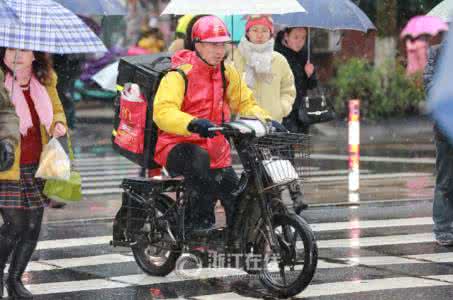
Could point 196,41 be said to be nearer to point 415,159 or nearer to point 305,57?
point 305,57

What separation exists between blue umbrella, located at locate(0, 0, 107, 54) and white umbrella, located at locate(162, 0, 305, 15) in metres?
1.39

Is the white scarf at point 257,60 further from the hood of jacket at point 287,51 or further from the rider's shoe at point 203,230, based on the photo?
the rider's shoe at point 203,230

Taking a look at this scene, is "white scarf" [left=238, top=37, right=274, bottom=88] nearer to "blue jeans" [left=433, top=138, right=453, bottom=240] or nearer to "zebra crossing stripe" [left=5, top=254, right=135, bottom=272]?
"blue jeans" [left=433, top=138, right=453, bottom=240]

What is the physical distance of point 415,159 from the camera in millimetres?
18188

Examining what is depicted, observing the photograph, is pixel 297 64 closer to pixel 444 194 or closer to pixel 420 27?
pixel 444 194

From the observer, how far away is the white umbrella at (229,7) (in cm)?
978

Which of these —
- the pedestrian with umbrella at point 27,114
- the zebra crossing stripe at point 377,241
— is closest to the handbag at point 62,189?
the pedestrian with umbrella at point 27,114

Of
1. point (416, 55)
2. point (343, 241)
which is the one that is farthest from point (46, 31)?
point (416, 55)

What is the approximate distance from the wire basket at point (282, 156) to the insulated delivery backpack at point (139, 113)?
3.42 feet

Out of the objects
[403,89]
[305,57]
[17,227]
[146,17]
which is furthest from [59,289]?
[146,17]

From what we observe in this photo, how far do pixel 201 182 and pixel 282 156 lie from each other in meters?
0.64

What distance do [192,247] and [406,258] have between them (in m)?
1.92

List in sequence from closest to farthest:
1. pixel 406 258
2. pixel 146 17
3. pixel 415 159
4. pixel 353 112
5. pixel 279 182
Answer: pixel 279 182 < pixel 406 258 < pixel 353 112 < pixel 415 159 < pixel 146 17

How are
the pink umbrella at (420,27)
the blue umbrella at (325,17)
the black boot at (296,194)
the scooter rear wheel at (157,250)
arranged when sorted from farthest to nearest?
the pink umbrella at (420,27) → the blue umbrella at (325,17) → the scooter rear wheel at (157,250) → the black boot at (296,194)
